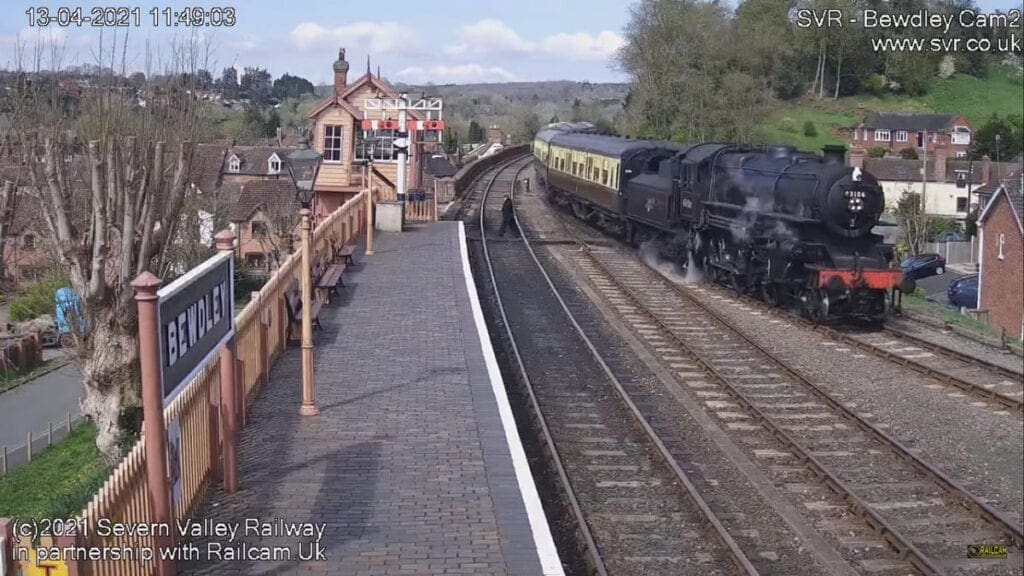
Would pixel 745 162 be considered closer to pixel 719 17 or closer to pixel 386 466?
pixel 386 466

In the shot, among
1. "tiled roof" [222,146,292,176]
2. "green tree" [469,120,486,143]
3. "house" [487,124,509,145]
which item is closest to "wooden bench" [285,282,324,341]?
"tiled roof" [222,146,292,176]

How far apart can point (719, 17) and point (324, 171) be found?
1541cm

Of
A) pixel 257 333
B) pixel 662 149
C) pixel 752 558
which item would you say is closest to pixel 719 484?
pixel 752 558

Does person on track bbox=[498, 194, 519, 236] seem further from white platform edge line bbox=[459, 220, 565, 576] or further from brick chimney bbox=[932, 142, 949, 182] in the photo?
brick chimney bbox=[932, 142, 949, 182]

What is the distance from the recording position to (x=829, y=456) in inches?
402

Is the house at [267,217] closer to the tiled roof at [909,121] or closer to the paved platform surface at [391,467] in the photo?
the paved platform surface at [391,467]

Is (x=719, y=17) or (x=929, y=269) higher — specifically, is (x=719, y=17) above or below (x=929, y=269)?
above

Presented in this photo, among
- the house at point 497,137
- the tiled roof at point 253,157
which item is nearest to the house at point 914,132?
the tiled roof at point 253,157

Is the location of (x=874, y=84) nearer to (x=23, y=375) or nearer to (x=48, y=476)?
(x=48, y=476)

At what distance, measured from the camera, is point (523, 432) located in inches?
456

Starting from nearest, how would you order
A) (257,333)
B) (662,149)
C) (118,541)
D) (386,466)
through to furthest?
(118,541) < (386,466) < (257,333) < (662,149)

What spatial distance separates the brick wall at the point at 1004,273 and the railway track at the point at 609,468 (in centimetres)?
548

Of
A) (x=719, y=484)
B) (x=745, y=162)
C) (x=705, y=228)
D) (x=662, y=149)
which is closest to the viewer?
(x=719, y=484)

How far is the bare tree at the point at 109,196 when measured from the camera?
469 inches
